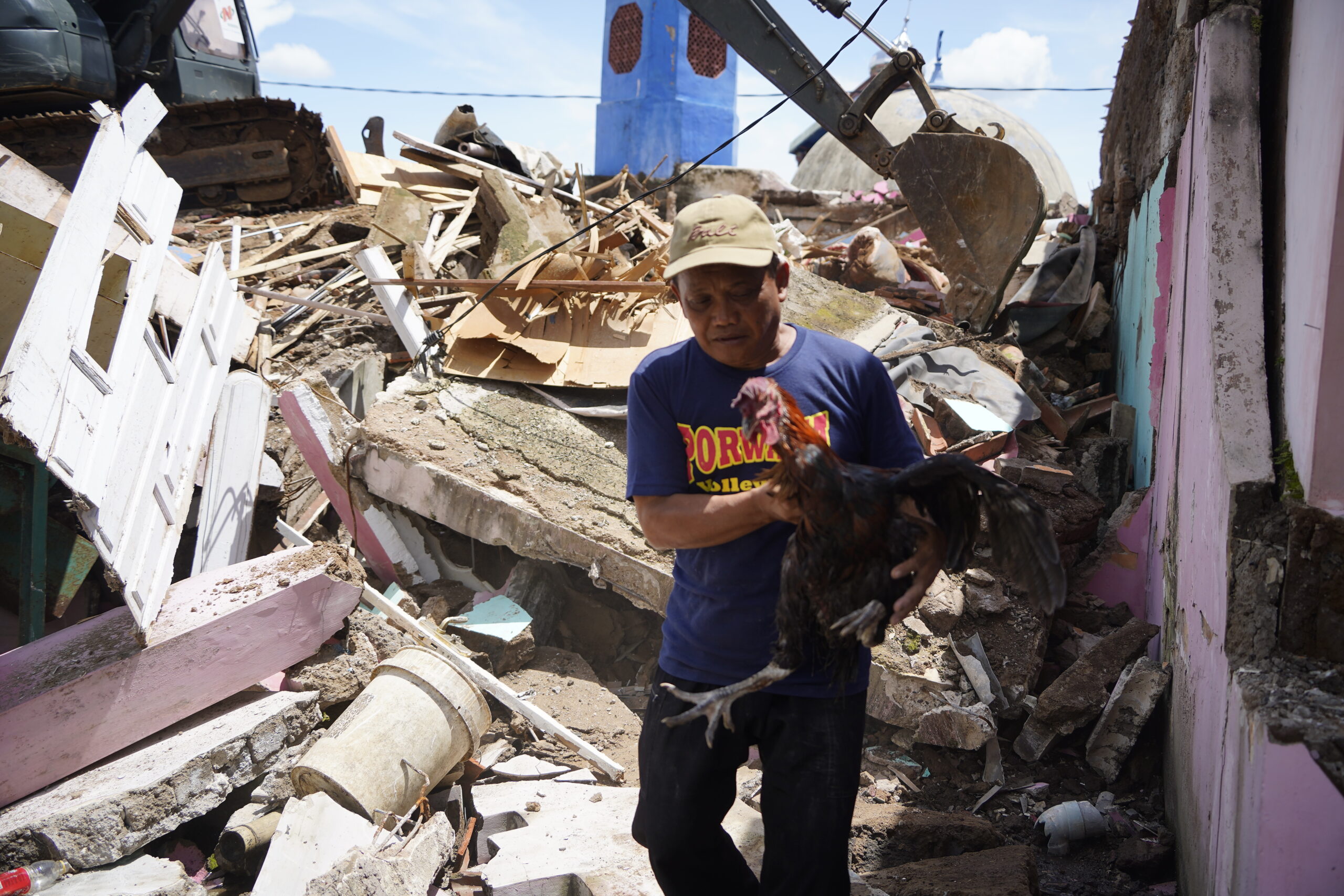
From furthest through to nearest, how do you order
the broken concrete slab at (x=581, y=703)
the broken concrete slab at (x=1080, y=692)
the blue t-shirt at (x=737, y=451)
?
the broken concrete slab at (x=581, y=703)
the broken concrete slab at (x=1080, y=692)
the blue t-shirt at (x=737, y=451)

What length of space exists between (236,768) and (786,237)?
322 inches

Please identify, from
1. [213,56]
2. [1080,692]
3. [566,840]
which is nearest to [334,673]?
[566,840]

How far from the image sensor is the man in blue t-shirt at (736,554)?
1843 mm

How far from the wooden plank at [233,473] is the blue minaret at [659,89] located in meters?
11.0

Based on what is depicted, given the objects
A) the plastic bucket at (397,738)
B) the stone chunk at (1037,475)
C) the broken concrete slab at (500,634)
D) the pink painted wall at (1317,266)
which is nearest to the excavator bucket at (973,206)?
the stone chunk at (1037,475)

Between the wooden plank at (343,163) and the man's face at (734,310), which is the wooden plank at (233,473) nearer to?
the man's face at (734,310)

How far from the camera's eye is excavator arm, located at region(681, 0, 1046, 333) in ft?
18.4

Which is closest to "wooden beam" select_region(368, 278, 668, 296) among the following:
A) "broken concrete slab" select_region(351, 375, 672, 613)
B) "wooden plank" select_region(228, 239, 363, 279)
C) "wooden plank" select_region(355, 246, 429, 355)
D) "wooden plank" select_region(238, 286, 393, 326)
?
"wooden plank" select_region(355, 246, 429, 355)

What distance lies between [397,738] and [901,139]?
21.0 meters

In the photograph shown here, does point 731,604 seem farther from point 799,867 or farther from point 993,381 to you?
point 993,381

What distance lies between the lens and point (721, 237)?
71.3 inches

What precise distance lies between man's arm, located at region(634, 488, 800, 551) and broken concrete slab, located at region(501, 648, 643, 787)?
226 centimetres

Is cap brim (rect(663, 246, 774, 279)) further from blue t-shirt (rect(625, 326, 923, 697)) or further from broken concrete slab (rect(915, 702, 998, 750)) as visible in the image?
broken concrete slab (rect(915, 702, 998, 750))

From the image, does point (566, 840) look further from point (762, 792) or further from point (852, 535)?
point (852, 535)
